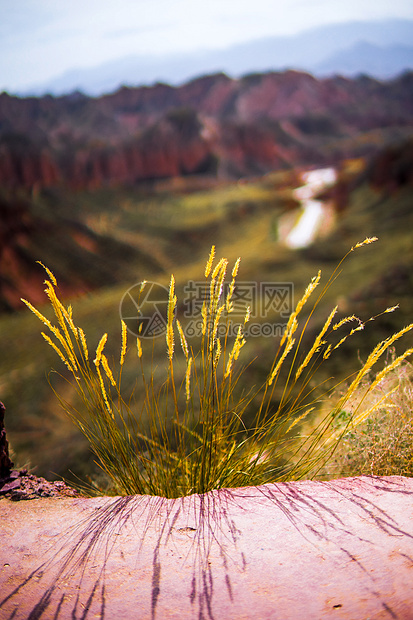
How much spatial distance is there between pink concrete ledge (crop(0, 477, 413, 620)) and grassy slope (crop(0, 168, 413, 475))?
279 cm

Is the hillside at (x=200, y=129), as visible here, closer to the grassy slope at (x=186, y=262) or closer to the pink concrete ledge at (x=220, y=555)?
the grassy slope at (x=186, y=262)

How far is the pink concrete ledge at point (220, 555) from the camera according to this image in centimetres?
146

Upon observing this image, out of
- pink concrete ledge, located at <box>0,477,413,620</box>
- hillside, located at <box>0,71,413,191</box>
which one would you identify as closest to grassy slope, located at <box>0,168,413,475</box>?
pink concrete ledge, located at <box>0,477,413,620</box>

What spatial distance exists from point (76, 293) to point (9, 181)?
27611 millimetres

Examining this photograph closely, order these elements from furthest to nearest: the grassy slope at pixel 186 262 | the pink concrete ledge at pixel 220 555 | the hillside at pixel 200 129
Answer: the hillside at pixel 200 129 → the grassy slope at pixel 186 262 → the pink concrete ledge at pixel 220 555

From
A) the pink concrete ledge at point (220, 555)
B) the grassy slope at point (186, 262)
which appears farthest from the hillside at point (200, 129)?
the pink concrete ledge at point (220, 555)

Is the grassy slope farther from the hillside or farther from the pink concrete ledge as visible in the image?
the hillside

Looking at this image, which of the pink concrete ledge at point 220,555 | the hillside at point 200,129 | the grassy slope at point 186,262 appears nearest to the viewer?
the pink concrete ledge at point 220,555

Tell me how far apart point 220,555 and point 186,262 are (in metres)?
30.3

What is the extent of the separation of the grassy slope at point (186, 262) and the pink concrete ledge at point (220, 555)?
110 inches

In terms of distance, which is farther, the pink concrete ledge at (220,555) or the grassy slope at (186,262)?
the grassy slope at (186,262)

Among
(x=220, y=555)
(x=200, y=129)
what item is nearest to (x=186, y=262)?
(x=220, y=555)

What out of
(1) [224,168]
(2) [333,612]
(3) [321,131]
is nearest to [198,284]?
(2) [333,612]

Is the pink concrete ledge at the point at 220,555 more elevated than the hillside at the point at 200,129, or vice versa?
the hillside at the point at 200,129
